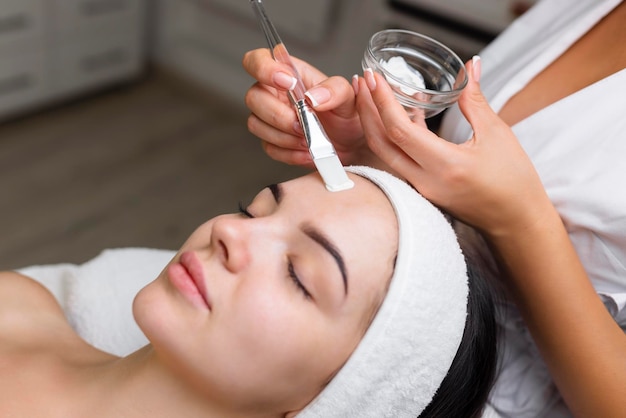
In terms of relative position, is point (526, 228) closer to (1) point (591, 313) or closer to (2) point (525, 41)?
(1) point (591, 313)

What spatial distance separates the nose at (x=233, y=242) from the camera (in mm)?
807

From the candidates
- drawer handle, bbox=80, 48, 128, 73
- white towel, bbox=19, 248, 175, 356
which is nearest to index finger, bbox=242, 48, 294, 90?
white towel, bbox=19, 248, 175, 356

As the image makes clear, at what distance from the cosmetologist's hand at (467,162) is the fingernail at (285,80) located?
10 cm

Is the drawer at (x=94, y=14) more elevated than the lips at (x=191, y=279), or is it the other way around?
the lips at (x=191, y=279)

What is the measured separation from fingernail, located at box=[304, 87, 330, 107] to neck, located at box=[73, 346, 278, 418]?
42 centimetres

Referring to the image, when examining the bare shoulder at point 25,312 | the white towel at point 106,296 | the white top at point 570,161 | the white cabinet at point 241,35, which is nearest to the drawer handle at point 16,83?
the white cabinet at point 241,35

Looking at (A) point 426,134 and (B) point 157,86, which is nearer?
(A) point 426,134

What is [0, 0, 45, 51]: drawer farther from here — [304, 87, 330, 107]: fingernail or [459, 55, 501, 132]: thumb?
[459, 55, 501, 132]: thumb

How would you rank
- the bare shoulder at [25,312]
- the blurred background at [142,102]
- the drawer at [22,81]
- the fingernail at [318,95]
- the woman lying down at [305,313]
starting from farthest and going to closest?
the drawer at [22,81]
the blurred background at [142,102]
the bare shoulder at [25,312]
the fingernail at [318,95]
the woman lying down at [305,313]

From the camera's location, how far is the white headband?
81 centimetres

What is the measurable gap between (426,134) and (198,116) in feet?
7.42

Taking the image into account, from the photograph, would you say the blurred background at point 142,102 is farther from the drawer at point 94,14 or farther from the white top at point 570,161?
the white top at point 570,161

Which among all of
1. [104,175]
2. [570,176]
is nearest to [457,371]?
[570,176]

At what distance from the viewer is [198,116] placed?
2953mm
